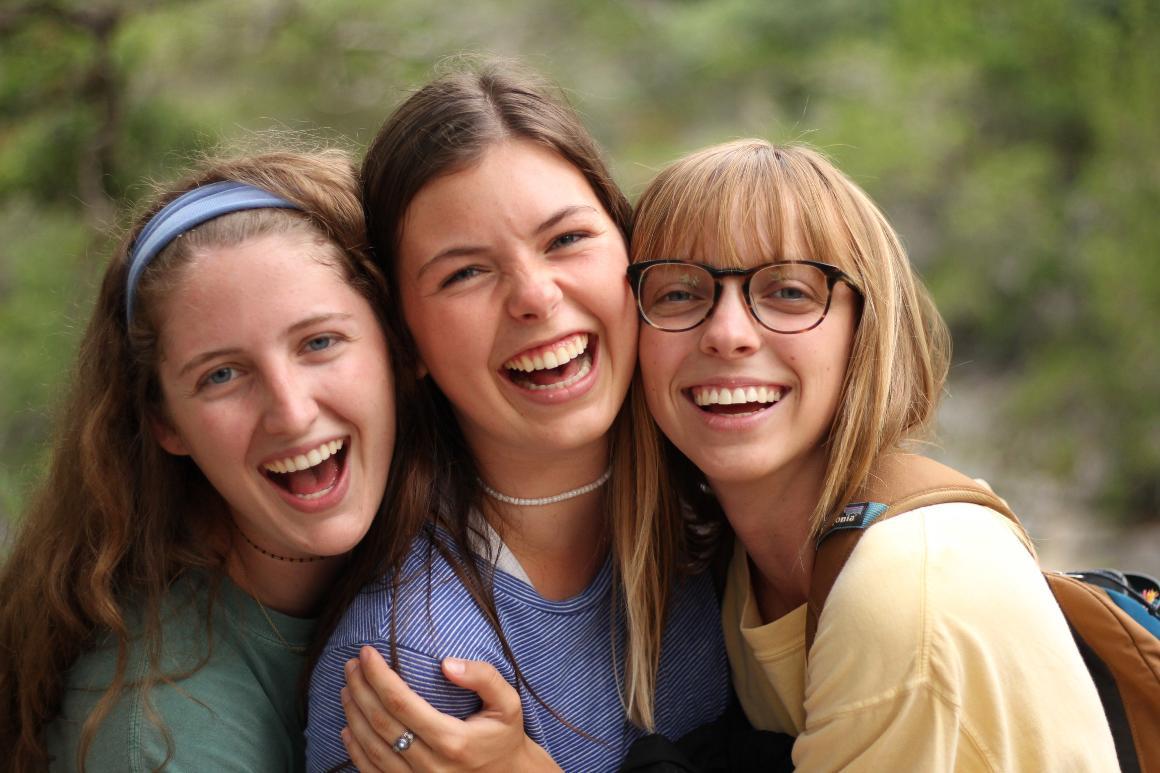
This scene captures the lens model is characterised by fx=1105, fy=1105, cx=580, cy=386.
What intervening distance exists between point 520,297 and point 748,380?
440 mm

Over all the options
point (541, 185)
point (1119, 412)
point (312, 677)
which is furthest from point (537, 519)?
point (1119, 412)

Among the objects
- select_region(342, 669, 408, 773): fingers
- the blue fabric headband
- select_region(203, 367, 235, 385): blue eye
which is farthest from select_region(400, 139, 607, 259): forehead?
select_region(342, 669, 408, 773): fingers

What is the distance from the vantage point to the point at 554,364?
6.59ft

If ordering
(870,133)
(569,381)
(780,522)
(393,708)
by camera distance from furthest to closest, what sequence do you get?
(870,133)
(780,522)
(569,381)
(393,708)

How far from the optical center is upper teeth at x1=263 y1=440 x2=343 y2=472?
6.46 feet

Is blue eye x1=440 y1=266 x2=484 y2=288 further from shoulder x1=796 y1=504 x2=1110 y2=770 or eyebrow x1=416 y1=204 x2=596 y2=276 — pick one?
shoulder x1=796 y1=504 x2=1110 y2=770

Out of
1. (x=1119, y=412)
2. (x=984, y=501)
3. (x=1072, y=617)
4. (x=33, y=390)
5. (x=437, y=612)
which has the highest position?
(x=984, y=501)

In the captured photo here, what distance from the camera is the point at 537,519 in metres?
2.21

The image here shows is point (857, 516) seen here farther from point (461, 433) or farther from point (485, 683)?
point (461, 433)

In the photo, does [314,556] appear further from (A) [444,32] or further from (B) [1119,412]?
(B) [1119,412]

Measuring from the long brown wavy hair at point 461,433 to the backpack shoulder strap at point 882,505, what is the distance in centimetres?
37

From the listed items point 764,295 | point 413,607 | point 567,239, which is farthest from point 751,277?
point 413,607

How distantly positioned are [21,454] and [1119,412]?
5177 millimetres

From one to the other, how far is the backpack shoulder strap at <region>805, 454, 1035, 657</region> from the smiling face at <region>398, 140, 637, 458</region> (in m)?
0.47
